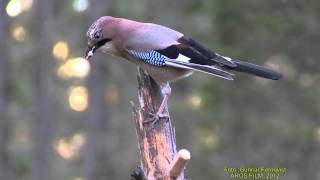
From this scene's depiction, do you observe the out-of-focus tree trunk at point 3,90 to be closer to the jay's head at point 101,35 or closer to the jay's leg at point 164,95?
the jay's head at point 101,35

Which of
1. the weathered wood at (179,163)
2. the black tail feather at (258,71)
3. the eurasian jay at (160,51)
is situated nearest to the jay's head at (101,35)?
the eurasian jay at (160,51)

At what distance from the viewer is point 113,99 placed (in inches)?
926

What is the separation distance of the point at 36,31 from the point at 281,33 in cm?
Answer: 583

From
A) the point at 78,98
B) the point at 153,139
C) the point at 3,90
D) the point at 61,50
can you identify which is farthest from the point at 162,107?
the point at 78,98

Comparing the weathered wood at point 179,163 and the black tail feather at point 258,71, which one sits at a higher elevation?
the black tail feather at point 258,71

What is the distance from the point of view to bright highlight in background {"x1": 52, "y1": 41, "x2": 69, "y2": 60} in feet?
67.4

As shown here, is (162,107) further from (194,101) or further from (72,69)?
(72,69)

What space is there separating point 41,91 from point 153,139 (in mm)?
9389

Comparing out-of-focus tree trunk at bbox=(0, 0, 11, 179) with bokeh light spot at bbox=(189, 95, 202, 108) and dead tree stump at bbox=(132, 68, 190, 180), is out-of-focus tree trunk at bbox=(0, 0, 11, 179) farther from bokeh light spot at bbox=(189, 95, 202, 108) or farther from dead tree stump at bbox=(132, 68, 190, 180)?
bokeh light spot at bbox=(189, 95, 202, 108)

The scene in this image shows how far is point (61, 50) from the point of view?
21.8 metres

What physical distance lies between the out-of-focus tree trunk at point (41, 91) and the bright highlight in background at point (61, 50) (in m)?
4.40

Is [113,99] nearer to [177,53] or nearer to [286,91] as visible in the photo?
[286,91]

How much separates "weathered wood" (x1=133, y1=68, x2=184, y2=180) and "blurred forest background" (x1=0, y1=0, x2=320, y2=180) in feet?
18.4

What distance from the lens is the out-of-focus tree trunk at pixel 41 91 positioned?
1523cm
